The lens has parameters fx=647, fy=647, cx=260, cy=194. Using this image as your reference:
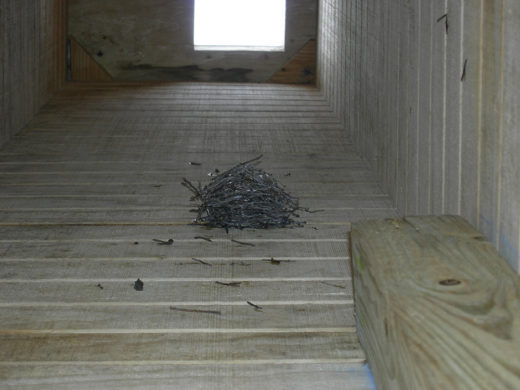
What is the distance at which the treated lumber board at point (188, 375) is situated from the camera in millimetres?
1295

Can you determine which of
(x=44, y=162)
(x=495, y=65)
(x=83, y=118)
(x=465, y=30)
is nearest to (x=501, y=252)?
(x=495, y=65)

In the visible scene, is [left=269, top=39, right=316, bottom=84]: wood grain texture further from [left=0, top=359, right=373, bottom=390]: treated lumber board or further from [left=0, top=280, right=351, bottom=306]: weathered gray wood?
[left=0, top=359, right=373, bottom=390]: treated lumber board

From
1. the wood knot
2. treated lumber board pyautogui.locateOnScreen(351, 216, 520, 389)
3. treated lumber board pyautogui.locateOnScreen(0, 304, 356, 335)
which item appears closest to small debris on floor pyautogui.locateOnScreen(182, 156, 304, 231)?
treated lumber board pyautogui.locateOnScreen(0, 304, 356, 335)

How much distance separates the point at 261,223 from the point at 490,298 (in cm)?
117

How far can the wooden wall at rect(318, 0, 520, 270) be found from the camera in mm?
1318

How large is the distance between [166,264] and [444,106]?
0.91 m

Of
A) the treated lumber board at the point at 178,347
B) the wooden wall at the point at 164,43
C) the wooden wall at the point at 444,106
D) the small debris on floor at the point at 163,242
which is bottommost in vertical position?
the treated lumber board at the point at 178,347

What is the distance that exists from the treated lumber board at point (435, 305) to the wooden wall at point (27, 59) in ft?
8.11

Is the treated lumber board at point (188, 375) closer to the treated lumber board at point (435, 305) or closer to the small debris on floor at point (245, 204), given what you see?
the treated lumber board at point (435, 305)

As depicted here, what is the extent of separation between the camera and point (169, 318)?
156 centimetres

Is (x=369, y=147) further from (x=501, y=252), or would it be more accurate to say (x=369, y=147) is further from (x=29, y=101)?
(x=29, y=101)

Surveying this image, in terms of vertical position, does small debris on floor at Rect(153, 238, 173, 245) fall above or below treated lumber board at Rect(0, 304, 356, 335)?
above

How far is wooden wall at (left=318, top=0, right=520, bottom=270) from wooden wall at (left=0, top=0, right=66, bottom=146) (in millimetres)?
1785

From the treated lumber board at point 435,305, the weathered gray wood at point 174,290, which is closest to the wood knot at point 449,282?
the treated lumber board at point 435,305
